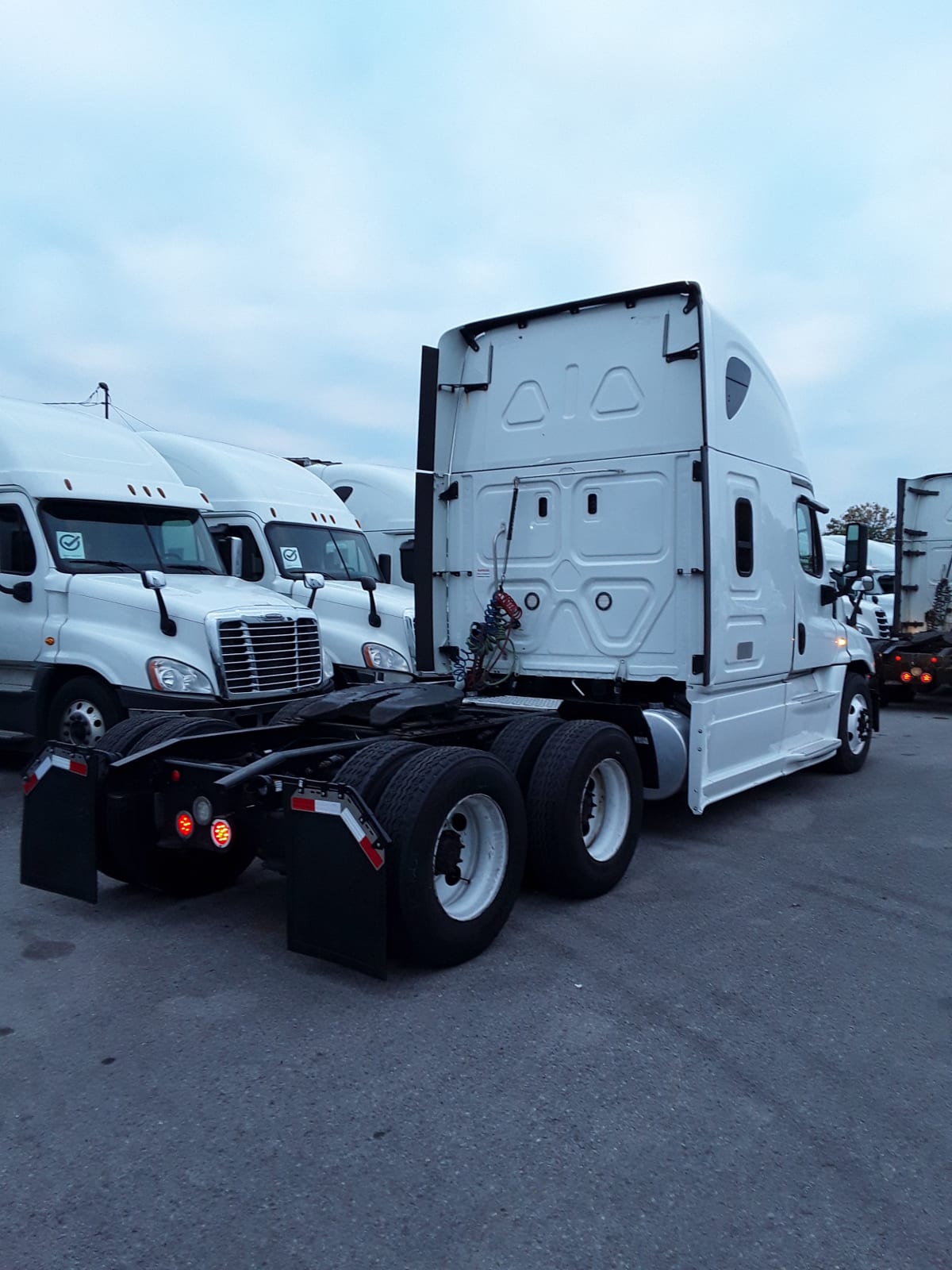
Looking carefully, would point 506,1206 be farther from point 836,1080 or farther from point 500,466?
point 500,466

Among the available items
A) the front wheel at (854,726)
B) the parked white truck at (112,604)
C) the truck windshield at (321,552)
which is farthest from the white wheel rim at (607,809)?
the truck windshield at (321,552)

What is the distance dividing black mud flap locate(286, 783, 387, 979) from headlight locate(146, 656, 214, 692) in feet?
11.6

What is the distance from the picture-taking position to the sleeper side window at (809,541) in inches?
316

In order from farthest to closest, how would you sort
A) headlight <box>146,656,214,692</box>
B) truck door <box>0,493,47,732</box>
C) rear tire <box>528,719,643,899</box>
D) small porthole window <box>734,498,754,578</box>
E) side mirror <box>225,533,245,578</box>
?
side mirror <box>225,533,245,578</box>
truck door <box>0,493,47,732</box>
headlight <box>146,656,214,692</box>
small porthole window <box>734,498,754,578</box>
rear tire <box>528,719,643,899</box>

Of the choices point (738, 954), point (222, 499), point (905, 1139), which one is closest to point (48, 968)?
point (738, 954)

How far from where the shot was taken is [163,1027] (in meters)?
3.92

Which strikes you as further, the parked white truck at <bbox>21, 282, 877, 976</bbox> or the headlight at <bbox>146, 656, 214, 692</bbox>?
the headlight at <bbox>146, 656, 214, 692</bbox>

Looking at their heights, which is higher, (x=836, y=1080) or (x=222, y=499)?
(x=222, y=499)

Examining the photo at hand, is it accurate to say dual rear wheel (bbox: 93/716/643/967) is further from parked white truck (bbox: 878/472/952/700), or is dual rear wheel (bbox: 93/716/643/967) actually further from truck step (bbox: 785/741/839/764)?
parked white truck (bbox: 878/472/952/700)

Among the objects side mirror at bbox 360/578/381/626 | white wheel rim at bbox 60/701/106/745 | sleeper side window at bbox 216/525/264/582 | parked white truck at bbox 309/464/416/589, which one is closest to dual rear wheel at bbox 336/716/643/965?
white wheel rim at bbox 60/701/106/745

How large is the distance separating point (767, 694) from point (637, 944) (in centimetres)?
311

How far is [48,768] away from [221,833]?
1.12 metres

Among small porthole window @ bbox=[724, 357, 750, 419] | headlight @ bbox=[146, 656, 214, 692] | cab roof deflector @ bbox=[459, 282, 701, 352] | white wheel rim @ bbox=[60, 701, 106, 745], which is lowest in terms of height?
white wheel rim @ bbox=[60, 701, 106, 745]

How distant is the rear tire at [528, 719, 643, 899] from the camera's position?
5227 mm
